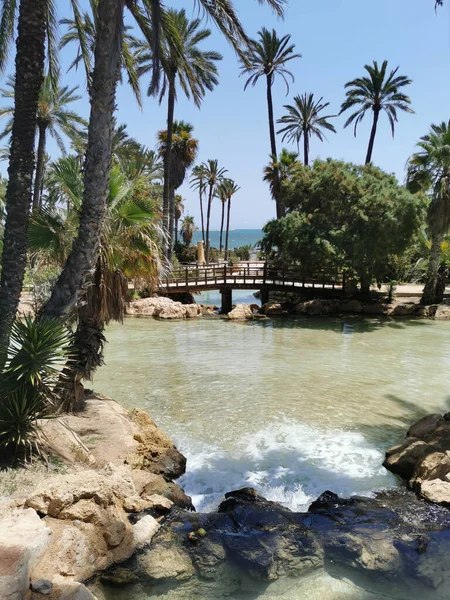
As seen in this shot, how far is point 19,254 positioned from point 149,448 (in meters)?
3.72

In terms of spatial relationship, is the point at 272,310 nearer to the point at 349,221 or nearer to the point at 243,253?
the point at 349,221

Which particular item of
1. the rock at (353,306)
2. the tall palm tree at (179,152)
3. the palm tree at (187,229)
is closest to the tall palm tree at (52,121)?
the tall palm tree at (179,152)

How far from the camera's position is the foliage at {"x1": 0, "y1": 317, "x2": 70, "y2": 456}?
6.28 metres

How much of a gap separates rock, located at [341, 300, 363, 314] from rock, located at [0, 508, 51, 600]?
22.9m

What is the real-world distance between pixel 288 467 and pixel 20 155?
21.8 feet

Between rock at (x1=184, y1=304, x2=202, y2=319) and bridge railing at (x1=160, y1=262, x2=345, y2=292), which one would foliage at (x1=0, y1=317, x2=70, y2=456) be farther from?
bridge railing at (x1=160, y1=262, x2=345, y2=292)

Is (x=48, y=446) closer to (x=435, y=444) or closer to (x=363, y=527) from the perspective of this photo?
(x=363, y=527)

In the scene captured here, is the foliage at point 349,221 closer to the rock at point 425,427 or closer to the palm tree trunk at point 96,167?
the rock at point 425,427

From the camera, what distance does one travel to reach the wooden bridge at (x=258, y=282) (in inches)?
1071

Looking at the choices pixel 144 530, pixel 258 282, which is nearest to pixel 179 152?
pixel 258 282

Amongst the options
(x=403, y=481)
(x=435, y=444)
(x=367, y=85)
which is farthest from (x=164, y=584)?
(x=367, y=85)

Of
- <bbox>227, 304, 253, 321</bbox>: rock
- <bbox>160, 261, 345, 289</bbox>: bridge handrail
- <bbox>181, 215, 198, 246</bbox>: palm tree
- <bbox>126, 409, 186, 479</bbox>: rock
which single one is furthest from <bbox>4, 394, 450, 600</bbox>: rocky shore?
<bbox>181, 215, 198, 246</bbox>: palm tree

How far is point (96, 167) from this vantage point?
7703mm

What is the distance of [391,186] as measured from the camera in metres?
25.2
